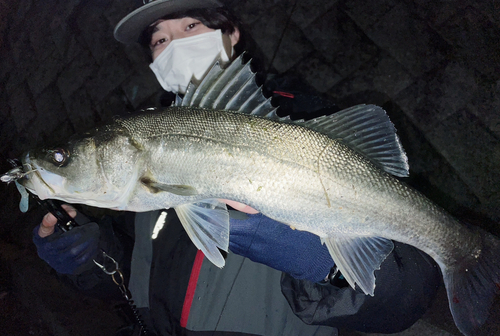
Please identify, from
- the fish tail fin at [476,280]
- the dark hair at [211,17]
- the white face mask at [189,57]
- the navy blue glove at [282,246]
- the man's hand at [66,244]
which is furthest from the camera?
the dark hair at [211,17]

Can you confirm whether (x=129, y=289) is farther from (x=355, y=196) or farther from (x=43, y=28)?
(x=43, y=28)

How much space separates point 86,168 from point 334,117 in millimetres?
1111

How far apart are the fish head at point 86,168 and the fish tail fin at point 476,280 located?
1.50 meters

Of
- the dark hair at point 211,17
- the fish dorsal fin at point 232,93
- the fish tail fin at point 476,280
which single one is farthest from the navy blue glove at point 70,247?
the fish tail fin at point 476,280

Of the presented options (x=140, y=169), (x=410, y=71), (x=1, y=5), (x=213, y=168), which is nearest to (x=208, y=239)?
(x=213, y=168)

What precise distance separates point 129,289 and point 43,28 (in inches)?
147

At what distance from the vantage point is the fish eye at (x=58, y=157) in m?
1.18

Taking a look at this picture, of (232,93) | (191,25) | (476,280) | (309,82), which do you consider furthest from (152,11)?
(476,280)

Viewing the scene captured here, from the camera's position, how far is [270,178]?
1.12m

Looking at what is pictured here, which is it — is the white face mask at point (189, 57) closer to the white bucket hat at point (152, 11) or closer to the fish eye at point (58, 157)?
the white bucket hat at point (152, 11)

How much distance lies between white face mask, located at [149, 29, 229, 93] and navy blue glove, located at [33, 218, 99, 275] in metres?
1.18

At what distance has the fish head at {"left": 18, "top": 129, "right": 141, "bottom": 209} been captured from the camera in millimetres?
1179

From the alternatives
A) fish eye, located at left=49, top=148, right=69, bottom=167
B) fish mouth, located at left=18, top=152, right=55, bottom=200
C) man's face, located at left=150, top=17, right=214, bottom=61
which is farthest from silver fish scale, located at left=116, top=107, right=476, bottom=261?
man's face, located at left=150, top=17, right=214, bottom=61

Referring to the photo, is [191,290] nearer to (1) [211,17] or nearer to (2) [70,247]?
(2) [70,247]
